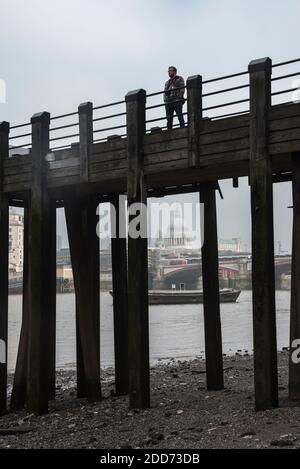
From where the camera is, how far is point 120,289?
48.8 ft

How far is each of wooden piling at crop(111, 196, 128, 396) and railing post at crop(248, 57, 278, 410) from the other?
5.26 metres

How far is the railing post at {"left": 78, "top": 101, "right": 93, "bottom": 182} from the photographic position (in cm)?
1215

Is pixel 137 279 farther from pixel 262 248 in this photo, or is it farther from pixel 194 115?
pixel 194 115

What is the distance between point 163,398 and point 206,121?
21.5 ft

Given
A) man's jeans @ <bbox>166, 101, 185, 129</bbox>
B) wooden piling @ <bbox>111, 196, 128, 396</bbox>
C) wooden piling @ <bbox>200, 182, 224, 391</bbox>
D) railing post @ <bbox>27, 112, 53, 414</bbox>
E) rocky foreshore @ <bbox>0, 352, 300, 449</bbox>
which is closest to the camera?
rocky foreshore @ <bbox>0, 352, 300, 449</bbox>

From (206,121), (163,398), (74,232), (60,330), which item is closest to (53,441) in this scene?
(163,398)

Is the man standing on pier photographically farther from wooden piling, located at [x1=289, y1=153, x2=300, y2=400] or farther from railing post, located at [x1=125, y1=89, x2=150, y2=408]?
wooden piling, located at [x1=289, y1=153, x2=300, y2=400]

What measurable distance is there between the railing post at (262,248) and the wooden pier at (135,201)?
17 millimetres

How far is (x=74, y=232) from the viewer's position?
44.7ft

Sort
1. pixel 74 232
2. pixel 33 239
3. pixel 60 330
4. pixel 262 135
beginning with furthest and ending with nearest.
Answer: pixel 60 330 < pixel 74 232 < pixel 33 239 < pixel 262 135

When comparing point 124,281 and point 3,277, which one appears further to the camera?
point 124,281

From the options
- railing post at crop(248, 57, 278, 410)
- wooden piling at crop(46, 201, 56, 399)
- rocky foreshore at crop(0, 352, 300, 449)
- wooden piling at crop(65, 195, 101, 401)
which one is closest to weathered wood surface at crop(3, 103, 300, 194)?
railing post at crop(248, 57, 278, 410)

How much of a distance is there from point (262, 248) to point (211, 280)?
3895 mm
